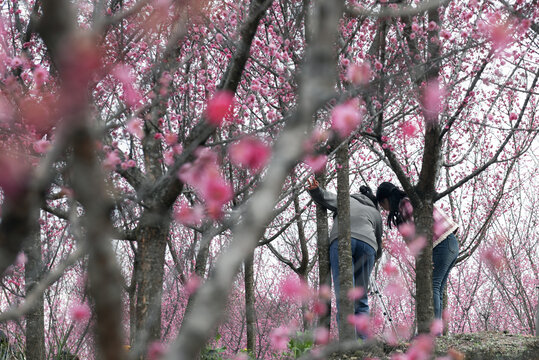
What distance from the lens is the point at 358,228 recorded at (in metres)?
5.03

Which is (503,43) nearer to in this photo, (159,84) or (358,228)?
(358,228)

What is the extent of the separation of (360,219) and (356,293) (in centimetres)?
84

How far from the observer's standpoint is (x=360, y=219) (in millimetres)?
5051

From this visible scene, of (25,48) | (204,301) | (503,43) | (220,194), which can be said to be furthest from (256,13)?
(25,48)

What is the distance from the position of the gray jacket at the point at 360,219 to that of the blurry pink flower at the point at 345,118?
117 centimetres

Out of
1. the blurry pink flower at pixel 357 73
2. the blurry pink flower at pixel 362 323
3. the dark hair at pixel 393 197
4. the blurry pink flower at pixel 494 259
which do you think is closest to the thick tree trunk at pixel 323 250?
the dark hair at pixel 393 197

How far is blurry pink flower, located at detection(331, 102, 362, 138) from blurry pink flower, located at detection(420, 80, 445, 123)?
2.66 ft

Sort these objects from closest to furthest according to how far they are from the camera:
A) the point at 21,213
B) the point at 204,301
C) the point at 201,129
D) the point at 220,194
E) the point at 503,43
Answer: the point at 204,301 < the point at 21,213 < the point at 220,194 < the point at 201,129 < the point at 503,43

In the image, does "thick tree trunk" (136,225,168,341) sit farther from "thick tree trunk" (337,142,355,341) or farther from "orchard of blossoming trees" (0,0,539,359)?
"thick tree trunk" (337,142,355,341)

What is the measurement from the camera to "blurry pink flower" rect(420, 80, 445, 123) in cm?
437

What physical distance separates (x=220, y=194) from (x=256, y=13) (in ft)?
3.07

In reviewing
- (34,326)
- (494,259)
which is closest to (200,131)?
(34,326)

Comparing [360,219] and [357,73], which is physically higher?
[357,73]

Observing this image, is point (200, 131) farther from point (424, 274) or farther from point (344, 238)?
point (424, 274)
